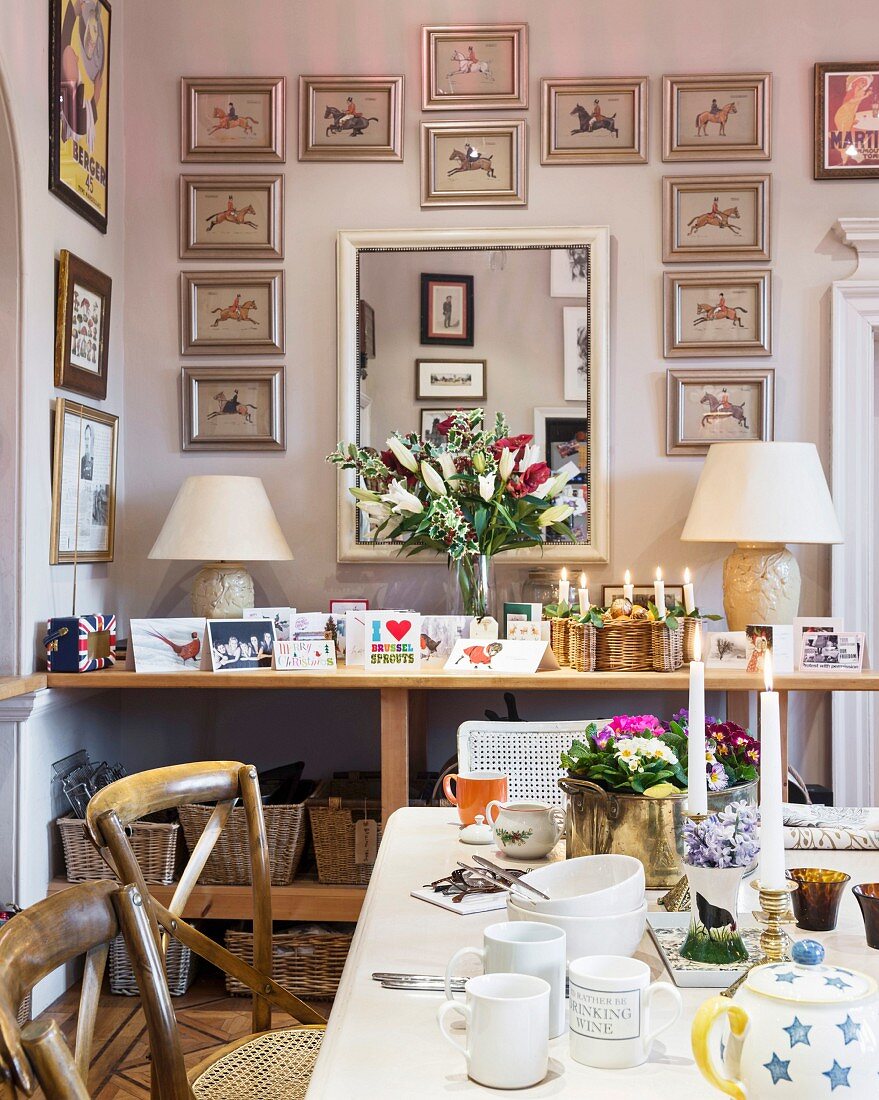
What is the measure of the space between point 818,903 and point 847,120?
283 cm

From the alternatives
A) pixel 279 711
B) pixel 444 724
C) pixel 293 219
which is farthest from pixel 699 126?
pixel 279 711

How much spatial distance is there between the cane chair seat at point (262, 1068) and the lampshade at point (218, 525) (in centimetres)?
162

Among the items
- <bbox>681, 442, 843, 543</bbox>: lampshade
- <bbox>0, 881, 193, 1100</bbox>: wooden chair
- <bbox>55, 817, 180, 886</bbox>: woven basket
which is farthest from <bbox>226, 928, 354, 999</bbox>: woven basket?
<bbox>0, 881, 193, 1100</bbox>: wooden chair

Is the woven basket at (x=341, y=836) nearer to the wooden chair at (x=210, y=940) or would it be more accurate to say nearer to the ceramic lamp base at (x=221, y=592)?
the ceramic lamp base at (x=221, y=592)

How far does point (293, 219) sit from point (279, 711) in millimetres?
1578

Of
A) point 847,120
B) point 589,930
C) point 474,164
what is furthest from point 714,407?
point 589,930

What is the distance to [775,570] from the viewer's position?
3.15 metres

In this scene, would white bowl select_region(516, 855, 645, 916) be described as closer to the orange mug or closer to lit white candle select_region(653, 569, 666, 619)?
the orange mug

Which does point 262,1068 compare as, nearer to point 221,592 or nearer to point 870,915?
point 870,915

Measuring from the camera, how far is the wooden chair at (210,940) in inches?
59.7

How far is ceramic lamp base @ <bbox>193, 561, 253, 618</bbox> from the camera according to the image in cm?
324

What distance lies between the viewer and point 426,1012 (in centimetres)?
114

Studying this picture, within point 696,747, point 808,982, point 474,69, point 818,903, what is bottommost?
Result: point 818,903

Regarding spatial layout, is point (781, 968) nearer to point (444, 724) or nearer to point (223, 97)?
point (444, 724)
